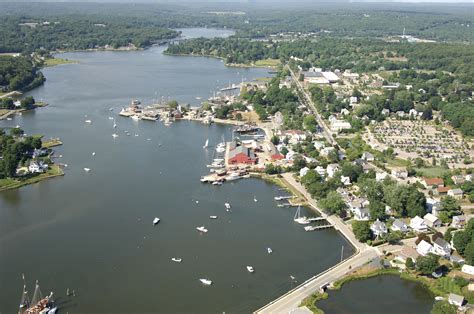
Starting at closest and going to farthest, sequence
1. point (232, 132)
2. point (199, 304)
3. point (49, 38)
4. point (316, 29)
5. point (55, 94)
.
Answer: point (199, 304) < point (232, 132) < point (55, 94) < point (49, 38) < point (316, 29)

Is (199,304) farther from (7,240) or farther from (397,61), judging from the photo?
(397,61)

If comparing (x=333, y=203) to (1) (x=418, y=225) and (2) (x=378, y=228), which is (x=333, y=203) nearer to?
(2) (x=378, y=228)

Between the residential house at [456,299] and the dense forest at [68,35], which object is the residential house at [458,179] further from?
the dense forest at [68,35]

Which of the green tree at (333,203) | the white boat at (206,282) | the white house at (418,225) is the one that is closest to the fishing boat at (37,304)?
the white boat at (206,282)

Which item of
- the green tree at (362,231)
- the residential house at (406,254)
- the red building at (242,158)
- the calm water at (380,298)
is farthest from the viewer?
the red building at (242,158)

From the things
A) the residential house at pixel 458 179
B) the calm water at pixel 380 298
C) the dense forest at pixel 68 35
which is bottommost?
the calm water at pixel 380 298

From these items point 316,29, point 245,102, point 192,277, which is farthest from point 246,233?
point 316,29
